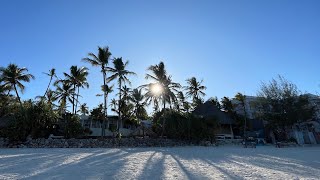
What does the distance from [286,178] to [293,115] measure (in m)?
24.9

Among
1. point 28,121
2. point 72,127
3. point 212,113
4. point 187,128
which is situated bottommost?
point 187,128

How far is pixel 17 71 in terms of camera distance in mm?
34094

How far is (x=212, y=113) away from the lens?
33.7m

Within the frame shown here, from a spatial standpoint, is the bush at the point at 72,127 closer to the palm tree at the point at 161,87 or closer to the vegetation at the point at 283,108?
the palm tree at the point at 161,87

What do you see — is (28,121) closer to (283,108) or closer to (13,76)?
(13,76)

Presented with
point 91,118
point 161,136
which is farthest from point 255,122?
point 91,118

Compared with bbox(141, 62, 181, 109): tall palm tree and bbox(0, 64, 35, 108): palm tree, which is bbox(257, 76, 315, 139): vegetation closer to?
bbox(141, 62, 181, 109): tall palm tree

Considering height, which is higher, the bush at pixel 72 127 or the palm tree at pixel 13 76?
the palm tree at pixel 13 76

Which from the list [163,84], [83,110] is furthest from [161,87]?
[83,110]

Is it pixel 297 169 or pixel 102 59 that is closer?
pixel 297 169

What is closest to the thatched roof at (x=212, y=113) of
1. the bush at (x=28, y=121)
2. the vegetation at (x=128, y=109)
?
the vegetation at (x=128, y=109)

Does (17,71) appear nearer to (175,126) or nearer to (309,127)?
(175,126)

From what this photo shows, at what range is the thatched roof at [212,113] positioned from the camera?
1289 inches

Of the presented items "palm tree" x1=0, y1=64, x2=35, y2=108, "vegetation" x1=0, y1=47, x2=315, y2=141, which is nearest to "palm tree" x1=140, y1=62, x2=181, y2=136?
"vegetation" x1=0, y1=47, x2=315, y2=141
